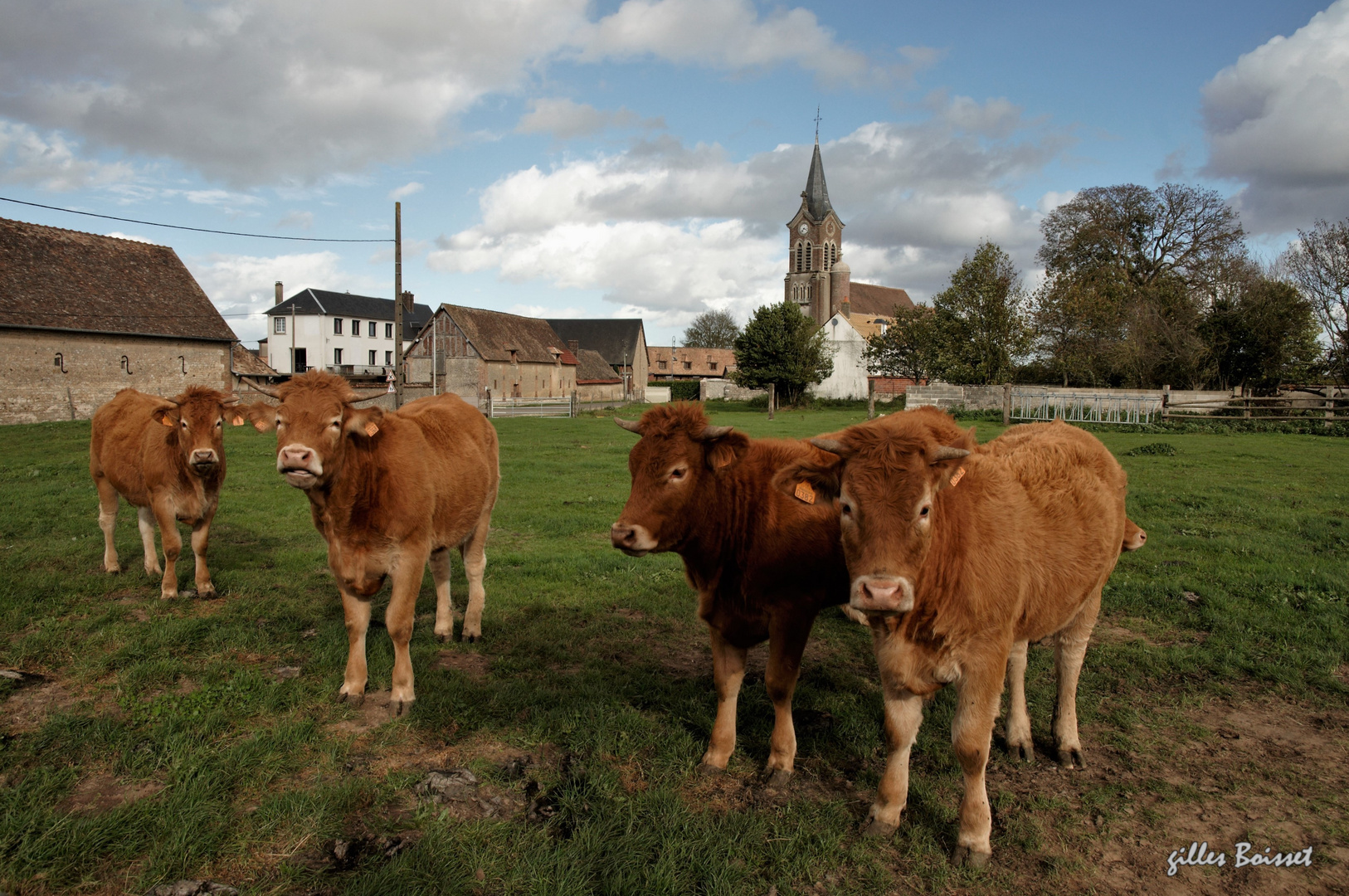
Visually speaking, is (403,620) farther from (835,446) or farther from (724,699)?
(835,446)

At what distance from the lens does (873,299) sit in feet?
319

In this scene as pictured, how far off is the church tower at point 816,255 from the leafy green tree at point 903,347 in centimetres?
2409

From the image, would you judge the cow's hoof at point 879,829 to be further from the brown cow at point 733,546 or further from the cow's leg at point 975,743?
the brown cow at point 733,546

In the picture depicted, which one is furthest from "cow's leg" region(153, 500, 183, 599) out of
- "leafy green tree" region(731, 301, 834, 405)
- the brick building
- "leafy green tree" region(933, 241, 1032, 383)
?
"leafy green tree" region(731, 301, 834, 405)

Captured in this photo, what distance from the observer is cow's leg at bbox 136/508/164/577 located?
7.74m

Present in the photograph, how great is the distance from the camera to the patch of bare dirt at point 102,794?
3.57 meters

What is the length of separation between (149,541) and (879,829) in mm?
8177

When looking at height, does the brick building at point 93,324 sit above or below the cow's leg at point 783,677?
above

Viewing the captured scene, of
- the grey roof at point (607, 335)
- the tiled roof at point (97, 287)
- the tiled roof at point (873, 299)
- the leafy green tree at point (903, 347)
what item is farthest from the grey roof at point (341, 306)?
the tiled roof at point (873, 299)

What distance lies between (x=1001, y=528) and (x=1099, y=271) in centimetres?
4591

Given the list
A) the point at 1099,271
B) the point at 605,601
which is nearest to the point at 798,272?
the point at 1099,271

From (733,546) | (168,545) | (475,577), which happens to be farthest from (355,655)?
(168,545)

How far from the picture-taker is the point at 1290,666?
18.0 ft

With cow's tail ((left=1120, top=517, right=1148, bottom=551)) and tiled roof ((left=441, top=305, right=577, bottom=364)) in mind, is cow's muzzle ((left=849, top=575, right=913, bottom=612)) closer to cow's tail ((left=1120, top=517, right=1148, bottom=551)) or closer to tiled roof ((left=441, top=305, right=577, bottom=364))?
cow's tail ((left=1120, top=517, right=1148, bottom=551))
